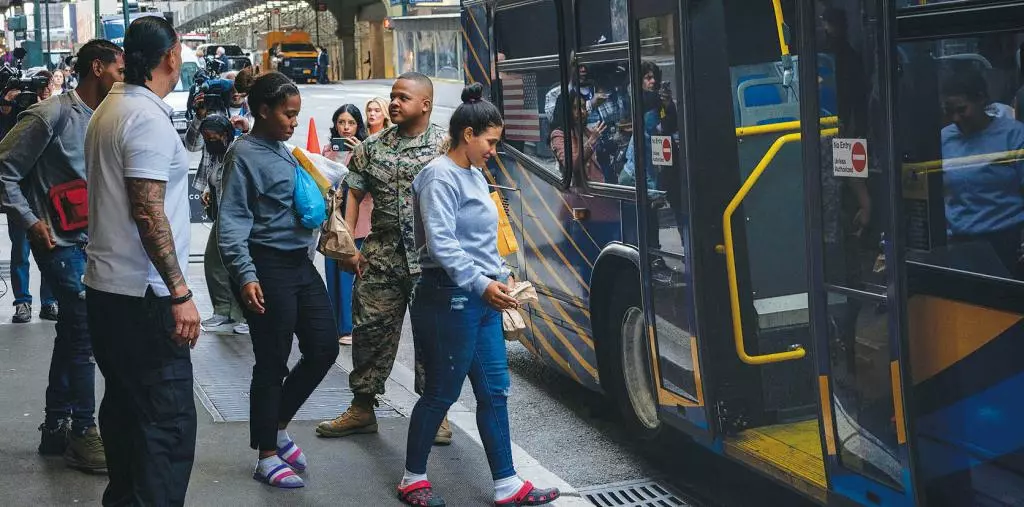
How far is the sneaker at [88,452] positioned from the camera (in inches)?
225

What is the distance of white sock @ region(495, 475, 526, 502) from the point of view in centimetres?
539

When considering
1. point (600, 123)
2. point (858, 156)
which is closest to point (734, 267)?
→ point (858, 156)

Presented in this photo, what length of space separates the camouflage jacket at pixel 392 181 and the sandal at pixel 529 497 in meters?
1.22

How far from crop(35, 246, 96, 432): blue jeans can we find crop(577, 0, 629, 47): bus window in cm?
Answer: 269

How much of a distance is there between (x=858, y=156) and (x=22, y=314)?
682 centimetres

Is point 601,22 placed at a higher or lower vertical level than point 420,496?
higher

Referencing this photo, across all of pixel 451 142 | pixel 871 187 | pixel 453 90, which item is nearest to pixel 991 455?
pixel 871 187

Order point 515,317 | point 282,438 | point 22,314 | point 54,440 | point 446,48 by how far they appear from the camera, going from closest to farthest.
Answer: point 515,317 → point 282,438 → point 54,440 → point 22,314 → point 446,48

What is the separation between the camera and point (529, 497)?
546 cm

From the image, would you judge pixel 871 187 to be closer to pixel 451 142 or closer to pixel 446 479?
pixel 451 142

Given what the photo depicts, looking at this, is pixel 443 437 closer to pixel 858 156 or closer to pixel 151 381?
pixel 151 381

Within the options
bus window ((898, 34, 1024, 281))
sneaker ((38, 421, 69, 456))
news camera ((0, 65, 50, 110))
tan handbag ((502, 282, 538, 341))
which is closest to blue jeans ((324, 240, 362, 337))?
news camera ((0, 65, 50, 110))

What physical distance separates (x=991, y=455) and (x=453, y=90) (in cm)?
3147

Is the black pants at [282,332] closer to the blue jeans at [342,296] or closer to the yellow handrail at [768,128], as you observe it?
the yellow handrail at [768,128]
